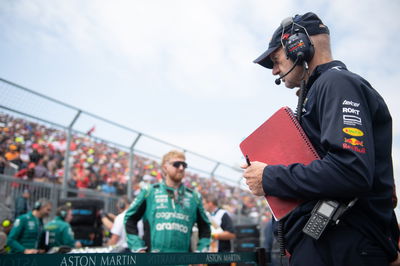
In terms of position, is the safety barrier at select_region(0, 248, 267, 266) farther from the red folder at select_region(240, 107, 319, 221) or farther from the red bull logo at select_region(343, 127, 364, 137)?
the red bull logo at select_region(343, 127, 364, 137)

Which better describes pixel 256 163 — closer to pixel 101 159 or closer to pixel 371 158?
pixel 371 158

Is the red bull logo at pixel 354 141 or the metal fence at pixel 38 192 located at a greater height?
the metal fence at pixel 38 192

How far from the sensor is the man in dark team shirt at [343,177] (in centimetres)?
153

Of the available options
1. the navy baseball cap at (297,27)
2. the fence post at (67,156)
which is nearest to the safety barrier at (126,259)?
the navy baseball cap at (297,27)

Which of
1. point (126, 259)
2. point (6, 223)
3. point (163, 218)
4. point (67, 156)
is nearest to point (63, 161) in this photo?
point (67, 156)

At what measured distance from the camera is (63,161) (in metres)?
8.63

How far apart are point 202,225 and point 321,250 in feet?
9.92

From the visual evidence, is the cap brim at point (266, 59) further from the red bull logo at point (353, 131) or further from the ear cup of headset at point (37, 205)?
the ear cup of headset at point (37, 205)

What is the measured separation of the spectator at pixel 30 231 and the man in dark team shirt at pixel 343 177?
6.52 metres

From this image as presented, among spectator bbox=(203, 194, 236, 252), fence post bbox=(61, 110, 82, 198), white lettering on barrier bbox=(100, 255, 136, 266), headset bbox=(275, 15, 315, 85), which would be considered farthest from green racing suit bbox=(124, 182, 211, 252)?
fence post bbox=(61, 110, 82, 198)

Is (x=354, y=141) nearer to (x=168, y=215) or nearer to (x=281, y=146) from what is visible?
(x=281, y=146)

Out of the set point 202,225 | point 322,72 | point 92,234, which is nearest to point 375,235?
point 322,72

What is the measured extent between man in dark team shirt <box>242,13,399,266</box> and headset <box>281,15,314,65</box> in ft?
0.69

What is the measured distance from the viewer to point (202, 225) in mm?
4508
